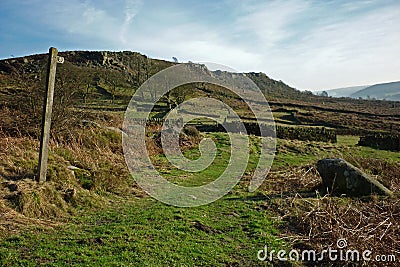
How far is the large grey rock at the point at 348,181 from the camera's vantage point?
10133mm

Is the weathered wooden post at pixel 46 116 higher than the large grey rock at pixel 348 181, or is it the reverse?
the weathered wooden post at pixel 46 116

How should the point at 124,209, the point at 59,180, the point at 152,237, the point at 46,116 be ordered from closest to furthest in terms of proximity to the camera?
the point at 152,237, the point at 46,116, the point at 124,209, the point at 59,180

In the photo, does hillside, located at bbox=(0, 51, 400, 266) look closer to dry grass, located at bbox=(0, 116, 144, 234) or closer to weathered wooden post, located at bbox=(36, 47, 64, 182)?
dry grass, located at bbox=(0, 116, 144, 234)

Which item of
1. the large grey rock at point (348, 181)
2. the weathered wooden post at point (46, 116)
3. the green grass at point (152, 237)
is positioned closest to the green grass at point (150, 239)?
the green grass at point (152, 237)

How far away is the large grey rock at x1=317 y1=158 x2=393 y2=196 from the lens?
10.1 meters

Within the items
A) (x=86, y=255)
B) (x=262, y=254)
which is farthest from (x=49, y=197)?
(x=262, y=254)

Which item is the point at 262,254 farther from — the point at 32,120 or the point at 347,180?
the point at 32,120

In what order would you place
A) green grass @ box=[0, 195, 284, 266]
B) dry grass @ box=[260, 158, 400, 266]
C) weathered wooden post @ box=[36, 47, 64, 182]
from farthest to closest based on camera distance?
weathered wooden post @ box=[36, 47, 64, 182] < dry grass @ box=[260, 158, 400, 266] < green grass @ box=[0, 195, 284, 266]

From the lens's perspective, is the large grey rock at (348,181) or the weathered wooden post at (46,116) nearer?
the weathered wooden post at (46,116)

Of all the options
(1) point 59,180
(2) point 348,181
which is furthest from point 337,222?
(1) point 59,180

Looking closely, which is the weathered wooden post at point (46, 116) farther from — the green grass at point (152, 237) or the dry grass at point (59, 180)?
the green grass at point (152, 237)

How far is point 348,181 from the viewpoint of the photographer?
1035 centimetres

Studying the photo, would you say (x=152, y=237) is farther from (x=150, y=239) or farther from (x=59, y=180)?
(x=59, y=180)

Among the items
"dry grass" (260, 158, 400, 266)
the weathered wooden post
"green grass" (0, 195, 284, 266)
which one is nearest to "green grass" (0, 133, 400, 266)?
"green grass" (0, 195, 284, 266)
